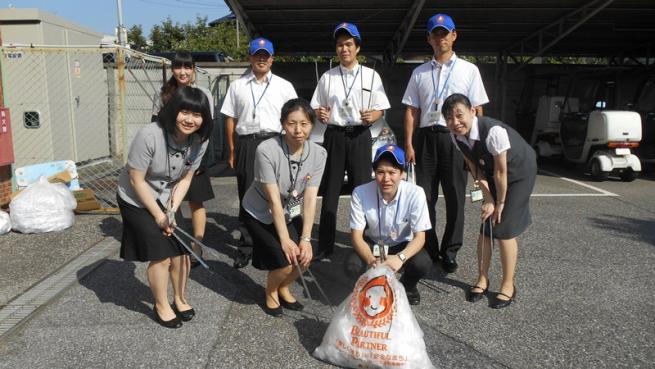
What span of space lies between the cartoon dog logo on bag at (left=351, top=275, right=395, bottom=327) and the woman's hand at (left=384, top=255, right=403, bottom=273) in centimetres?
27

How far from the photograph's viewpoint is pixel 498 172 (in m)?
3.29

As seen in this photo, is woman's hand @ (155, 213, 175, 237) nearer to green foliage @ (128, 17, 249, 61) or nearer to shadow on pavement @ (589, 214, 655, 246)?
shadow on pavement @ (589, 214, 655, 246)

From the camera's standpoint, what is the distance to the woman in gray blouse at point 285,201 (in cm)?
321

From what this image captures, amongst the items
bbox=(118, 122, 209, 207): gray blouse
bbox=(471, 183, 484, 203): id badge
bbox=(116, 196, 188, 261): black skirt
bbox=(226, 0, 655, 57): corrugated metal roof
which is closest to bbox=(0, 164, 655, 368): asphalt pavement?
bbox=(116, 196, 188, 261): black skirt

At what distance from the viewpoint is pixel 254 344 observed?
297 cm

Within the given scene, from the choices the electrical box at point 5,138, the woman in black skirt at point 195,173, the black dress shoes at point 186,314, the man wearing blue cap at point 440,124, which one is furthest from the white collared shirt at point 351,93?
the electrical box at point 5,138

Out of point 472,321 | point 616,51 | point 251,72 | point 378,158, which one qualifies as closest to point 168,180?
point 378,158

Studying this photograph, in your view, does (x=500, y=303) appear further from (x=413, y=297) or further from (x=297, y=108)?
(x=297, y=108)

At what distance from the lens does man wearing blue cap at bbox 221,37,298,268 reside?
4371 mm

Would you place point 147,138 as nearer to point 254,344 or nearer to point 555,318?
point 254,344

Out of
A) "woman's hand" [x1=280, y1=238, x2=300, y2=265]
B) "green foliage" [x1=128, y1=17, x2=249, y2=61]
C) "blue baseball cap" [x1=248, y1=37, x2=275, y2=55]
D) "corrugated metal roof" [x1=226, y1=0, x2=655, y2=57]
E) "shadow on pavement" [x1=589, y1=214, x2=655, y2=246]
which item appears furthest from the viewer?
"green foliage" [x1=128, y1=17, x2=249, y2=61]

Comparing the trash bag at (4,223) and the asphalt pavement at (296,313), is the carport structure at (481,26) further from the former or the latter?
the asphalt pavement at (296,313)

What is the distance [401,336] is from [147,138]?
176 cm

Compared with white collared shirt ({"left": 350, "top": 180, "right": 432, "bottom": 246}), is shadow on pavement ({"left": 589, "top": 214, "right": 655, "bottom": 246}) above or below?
below
